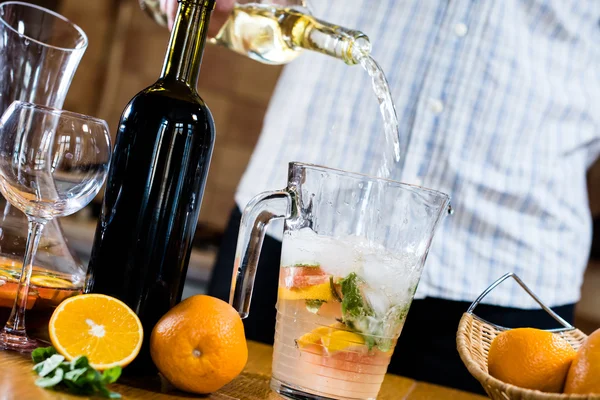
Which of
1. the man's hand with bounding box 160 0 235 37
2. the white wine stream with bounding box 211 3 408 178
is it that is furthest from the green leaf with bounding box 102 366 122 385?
the man's hand with bounding box 160 0 235 37

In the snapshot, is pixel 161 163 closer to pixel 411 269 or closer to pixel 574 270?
pixel 411 269

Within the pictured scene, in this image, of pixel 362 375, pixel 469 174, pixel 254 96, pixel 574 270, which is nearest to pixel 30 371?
pixel 362 375

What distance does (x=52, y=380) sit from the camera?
543mm

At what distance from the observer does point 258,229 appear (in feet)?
2.29

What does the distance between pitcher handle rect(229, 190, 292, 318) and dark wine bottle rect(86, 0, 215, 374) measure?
55 millimetres

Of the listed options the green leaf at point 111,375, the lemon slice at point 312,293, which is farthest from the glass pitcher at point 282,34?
the green leaf at point 111,375

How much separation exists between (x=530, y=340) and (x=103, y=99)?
2.69 meters

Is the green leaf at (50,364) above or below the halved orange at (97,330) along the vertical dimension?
below

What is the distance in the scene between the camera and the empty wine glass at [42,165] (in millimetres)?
618

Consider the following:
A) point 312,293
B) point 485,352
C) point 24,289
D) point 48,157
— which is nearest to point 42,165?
point 48,157

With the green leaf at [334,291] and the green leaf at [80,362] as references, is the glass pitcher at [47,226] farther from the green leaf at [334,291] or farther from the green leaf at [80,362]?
the green leaf at [334,291]

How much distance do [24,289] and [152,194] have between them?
0.46ft

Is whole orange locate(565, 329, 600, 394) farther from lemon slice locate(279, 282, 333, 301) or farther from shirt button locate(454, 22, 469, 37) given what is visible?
shirt button locate(454, 22, 469, 37)

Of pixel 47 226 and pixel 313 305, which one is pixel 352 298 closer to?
pixel 313 305
